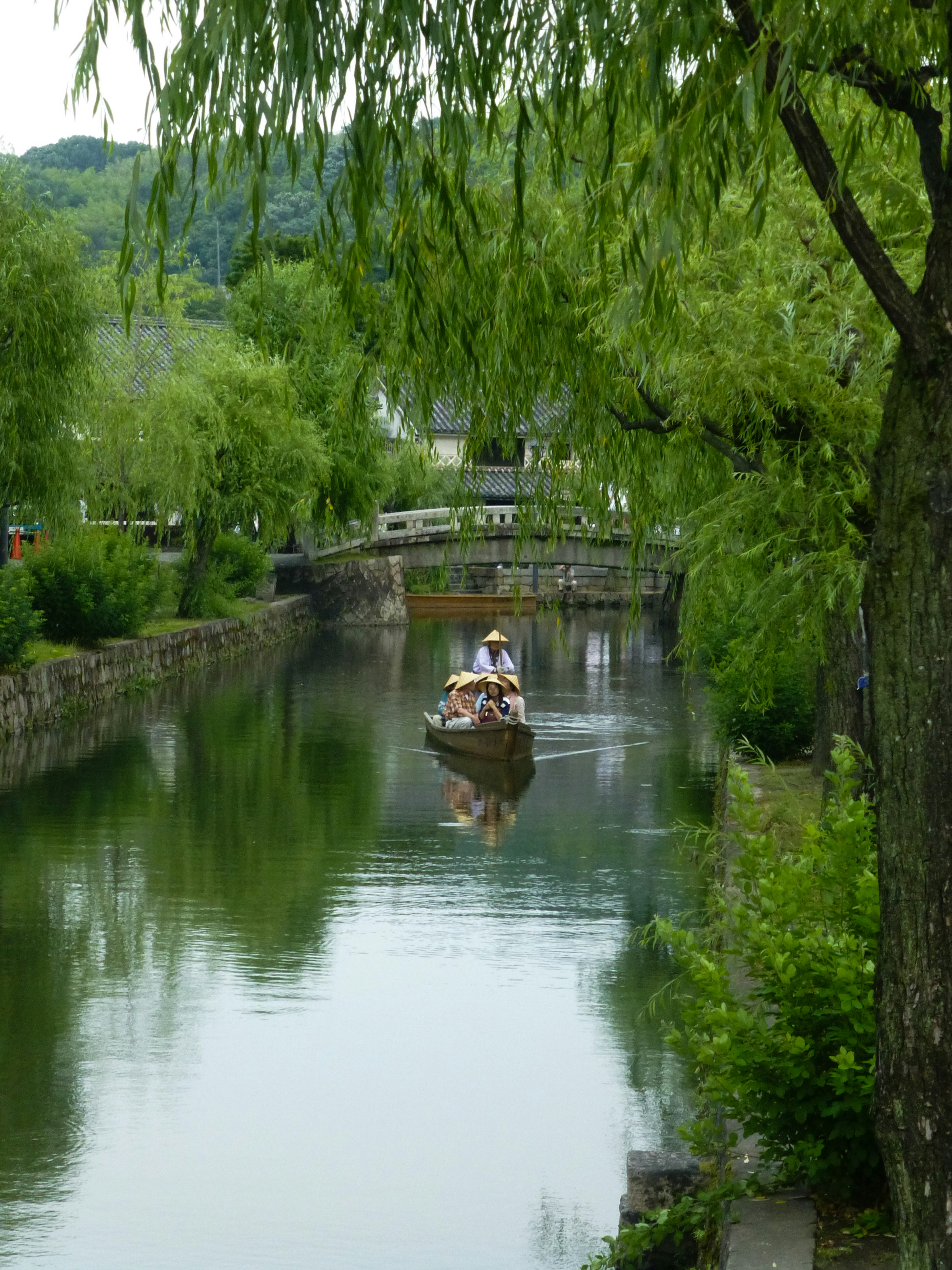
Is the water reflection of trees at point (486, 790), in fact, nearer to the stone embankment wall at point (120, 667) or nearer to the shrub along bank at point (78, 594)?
the stone embankment wall at point (120, 667)

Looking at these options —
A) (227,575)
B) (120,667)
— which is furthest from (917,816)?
(227,575)

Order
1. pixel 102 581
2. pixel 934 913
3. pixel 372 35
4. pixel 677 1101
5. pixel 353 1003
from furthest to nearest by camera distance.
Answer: pixel 102 581
pixel 353 1003
pixel 677 1101
pixel 372 35
pixel 934 913

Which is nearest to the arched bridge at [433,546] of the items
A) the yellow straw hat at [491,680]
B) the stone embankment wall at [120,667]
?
the stone embankment wall at [120,667]

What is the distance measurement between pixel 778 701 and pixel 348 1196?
10.1 m

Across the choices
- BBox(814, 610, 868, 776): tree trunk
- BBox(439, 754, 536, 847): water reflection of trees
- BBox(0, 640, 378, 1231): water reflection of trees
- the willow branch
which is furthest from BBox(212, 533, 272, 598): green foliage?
the willow branch

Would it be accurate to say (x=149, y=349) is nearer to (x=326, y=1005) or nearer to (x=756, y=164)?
(x=326, y=1005)

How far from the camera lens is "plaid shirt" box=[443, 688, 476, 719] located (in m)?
22.7

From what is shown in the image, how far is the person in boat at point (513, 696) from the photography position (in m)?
22.3

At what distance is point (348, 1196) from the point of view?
7.50m

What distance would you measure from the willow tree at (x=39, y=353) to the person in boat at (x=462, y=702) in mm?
5746

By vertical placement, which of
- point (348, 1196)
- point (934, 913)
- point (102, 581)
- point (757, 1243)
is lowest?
point (348, 1196)

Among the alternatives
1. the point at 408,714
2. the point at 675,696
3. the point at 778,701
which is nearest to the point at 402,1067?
the point at 778,701

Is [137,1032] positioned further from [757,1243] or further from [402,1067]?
[757,1243]

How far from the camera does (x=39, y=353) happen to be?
64.3ft
